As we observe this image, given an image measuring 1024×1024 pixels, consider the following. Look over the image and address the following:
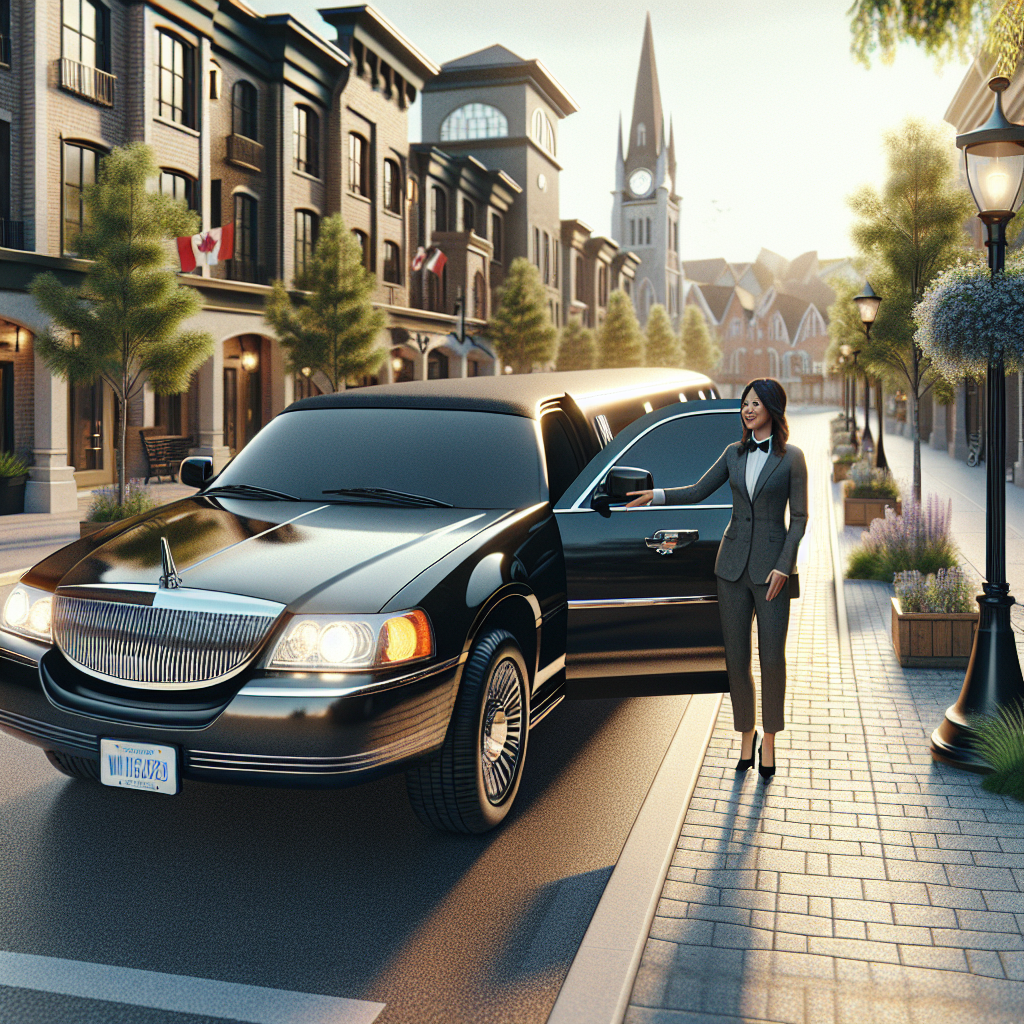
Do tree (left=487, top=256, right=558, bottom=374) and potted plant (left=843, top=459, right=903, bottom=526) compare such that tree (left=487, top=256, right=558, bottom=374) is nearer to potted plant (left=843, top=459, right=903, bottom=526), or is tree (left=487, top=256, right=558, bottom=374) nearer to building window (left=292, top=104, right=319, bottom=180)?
building window (left=292, top=104, right=319, bottom=180)

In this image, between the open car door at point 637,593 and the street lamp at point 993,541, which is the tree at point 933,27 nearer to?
the street lamp at point 993,541

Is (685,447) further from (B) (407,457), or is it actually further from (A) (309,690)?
(A) (309,690)

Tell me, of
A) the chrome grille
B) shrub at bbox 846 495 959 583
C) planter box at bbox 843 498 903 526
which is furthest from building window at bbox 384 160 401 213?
the chrome grille

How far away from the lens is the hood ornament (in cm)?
431

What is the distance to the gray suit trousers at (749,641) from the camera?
5371mm

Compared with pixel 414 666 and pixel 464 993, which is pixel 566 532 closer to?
pixel 414 666

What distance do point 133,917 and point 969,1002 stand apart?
2.88 meters

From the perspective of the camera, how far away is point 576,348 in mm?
55250

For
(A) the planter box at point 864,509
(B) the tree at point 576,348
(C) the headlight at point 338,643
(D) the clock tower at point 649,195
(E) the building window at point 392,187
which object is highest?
(D) the clock tower at point 649,195

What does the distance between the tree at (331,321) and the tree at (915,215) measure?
14.2 meters

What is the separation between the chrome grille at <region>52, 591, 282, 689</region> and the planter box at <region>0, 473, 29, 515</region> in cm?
1811

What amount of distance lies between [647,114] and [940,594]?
126 meters

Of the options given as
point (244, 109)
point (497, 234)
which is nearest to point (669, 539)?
point (244, 109)

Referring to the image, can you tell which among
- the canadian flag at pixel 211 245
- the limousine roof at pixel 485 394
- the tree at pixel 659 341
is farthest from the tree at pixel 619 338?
the limousine roof at pixel 485 394
